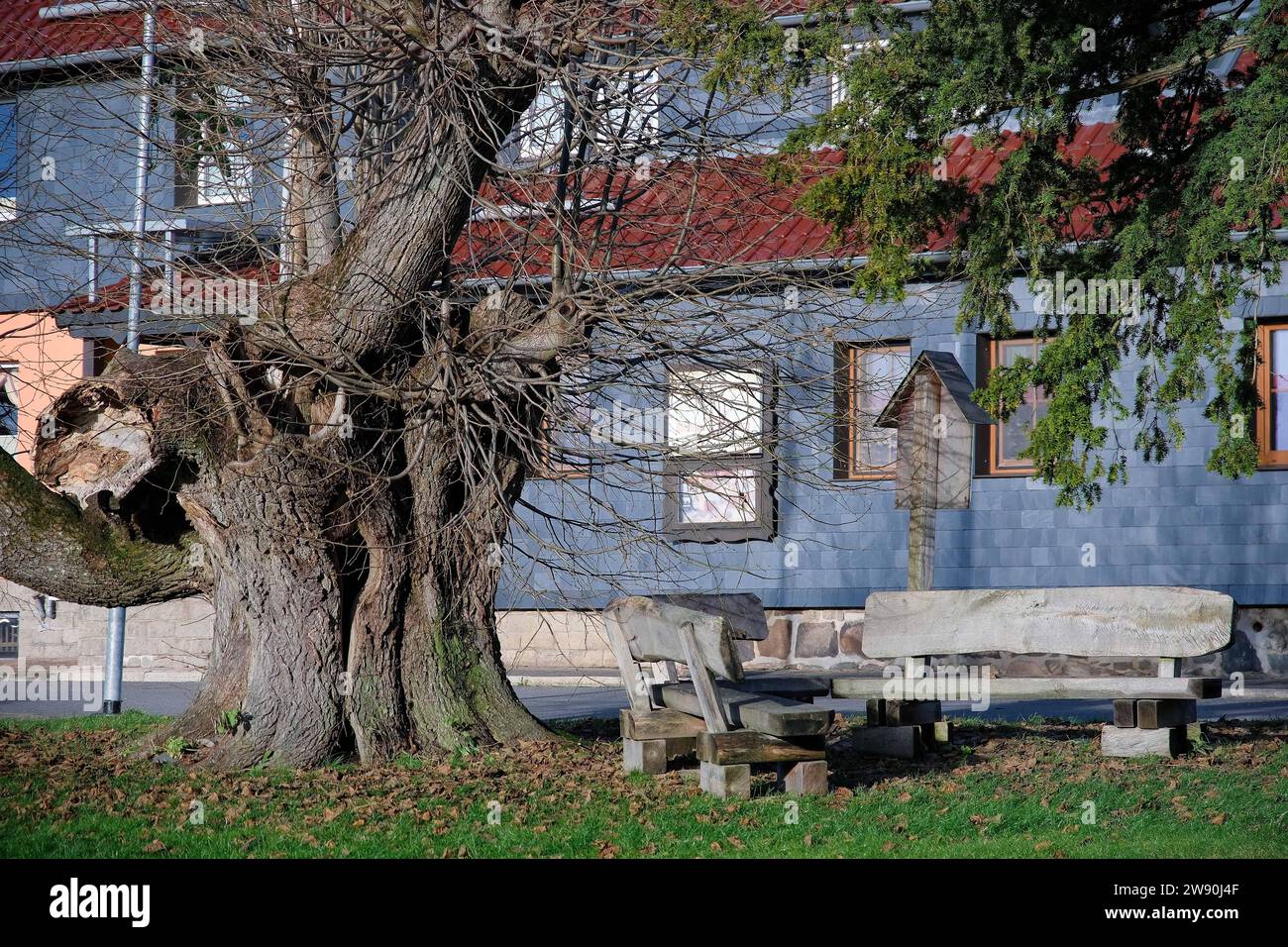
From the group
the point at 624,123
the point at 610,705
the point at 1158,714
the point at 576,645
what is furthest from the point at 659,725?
the point at 576,645

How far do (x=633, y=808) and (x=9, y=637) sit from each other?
1309 centimetres

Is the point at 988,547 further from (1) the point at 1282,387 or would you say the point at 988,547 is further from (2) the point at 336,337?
(2) the point at 336,337

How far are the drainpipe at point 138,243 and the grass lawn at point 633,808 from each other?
3.21 m

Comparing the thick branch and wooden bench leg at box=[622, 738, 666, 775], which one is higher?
the thick branch

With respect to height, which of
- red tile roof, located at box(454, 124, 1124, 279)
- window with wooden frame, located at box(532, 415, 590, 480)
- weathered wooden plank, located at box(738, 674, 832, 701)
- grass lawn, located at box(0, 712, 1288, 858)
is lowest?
grass lawn, located at box(0, 712, 1288, 858)

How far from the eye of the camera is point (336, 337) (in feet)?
27.3

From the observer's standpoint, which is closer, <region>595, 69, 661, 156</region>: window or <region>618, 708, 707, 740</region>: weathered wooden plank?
<region>618, 708, 707, 740</region>: weathered wooden plank

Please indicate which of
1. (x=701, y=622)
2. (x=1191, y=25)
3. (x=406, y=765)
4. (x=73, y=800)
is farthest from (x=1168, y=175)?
(x=73, y=800)

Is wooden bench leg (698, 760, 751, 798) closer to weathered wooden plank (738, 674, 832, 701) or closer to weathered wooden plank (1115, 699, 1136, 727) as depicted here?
weathered wooden plank (738, 674, 832, 701)

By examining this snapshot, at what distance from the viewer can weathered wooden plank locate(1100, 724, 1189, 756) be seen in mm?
8391

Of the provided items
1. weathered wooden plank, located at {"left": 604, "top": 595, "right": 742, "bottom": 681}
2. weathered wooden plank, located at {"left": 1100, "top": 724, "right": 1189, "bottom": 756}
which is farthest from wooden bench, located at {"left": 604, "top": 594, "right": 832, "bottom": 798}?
Answer: weathered wooden plank, located at {"left": 1100, "top": 724, "right": 1189, "bottom": 756}

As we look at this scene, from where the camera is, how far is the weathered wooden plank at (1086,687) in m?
8.25

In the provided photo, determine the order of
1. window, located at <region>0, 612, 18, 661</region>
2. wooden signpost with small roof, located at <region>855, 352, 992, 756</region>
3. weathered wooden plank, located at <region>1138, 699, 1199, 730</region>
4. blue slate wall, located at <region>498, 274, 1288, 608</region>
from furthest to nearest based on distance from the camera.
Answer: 1. window, located at <region>0, 612, 18, 661</region>
2. blue slate wall, located at <region>498, 274, 1288, 608</region>
3. wooden signpost with small roof, located at <region>855, 352, 992, 756</region>
4. weathered wooden plank, located at <region>1138, 699, 1199, 730</region>

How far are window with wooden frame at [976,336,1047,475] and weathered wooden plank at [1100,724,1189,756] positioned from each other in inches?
236
